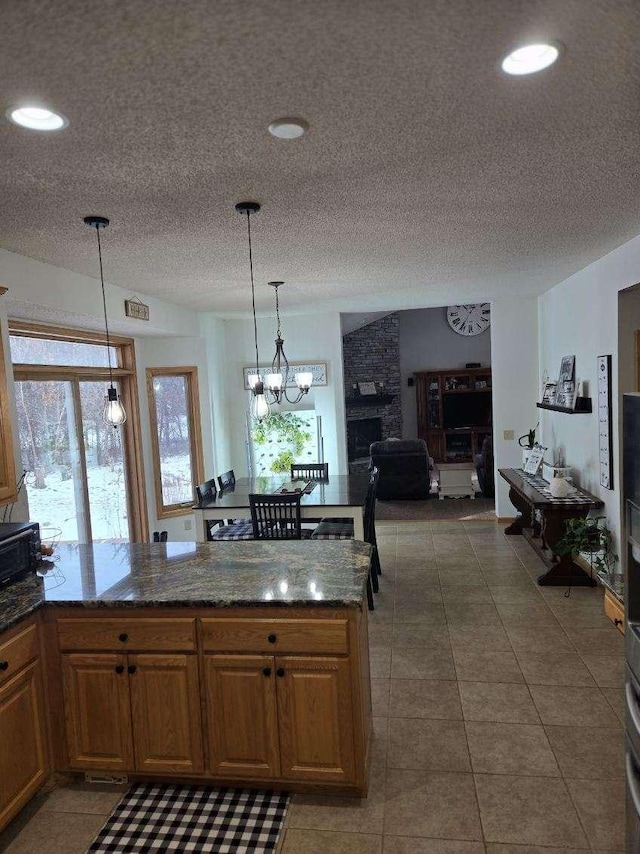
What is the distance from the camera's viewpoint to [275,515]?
4.49 metres

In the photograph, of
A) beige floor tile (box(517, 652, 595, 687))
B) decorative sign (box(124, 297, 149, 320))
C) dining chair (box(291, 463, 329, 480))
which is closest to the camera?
beige floor tile (box(517, 652, 595, 687))

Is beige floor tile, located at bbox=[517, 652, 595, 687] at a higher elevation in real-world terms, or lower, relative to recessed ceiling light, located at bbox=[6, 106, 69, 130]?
lower

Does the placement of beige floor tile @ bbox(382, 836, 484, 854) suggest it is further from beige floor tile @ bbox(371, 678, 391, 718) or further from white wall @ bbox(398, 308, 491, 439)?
white wall @ bbox(398, 308, 491, 439)

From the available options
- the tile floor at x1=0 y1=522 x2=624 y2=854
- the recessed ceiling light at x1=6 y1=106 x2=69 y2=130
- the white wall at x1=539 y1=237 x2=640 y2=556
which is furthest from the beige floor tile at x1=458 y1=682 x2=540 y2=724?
the recessed ceiling light at x1=6 y1=106 x2=69 y2=130

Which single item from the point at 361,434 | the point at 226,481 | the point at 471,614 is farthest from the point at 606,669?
the point at 361,434

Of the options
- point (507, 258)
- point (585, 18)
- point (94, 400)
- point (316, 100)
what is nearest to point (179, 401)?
point (94, 400)

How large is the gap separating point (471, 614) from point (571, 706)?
4.18 feet

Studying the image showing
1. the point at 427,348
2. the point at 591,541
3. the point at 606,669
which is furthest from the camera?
the point at 427,348

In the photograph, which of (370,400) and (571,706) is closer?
(571,706)

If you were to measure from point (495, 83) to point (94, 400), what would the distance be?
463 centimetres

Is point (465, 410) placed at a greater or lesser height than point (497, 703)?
greater

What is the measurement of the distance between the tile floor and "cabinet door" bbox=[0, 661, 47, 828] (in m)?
0.15

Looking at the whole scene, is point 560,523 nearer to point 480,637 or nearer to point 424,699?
point 480,637

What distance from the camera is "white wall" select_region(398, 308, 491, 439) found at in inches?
502
